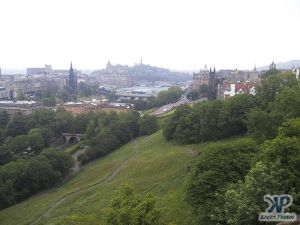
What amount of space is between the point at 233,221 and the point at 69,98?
153m

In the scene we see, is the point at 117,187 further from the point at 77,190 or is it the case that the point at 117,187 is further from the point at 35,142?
the point at 35,142

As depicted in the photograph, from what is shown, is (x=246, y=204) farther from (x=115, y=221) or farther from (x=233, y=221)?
(x=115, y=221)

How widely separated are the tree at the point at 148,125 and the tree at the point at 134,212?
55.4 metres

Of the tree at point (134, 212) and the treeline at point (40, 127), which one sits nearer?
the tree at point (134, 212)

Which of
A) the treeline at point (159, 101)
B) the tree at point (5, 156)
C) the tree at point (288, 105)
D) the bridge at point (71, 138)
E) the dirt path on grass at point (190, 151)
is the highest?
the tree at point (288, 105)

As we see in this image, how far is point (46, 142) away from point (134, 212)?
2683 inches

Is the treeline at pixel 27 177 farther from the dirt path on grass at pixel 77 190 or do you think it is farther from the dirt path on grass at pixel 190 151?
the dirt path on grass at pixel 190 151

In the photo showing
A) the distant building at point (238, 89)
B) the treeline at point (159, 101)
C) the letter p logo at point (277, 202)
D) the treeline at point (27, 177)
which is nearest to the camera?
the letter p logo at point (277, 202)

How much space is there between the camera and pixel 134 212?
21.8 metres

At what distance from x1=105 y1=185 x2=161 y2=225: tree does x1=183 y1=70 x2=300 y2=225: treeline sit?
3703 millimetres

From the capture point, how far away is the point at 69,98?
167 meters

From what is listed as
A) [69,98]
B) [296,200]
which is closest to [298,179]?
[296,200]

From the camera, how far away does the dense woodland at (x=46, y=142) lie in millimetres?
54656

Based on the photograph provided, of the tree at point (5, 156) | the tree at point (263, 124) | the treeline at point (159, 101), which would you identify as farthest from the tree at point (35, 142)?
the treeline at point (159, 101)
